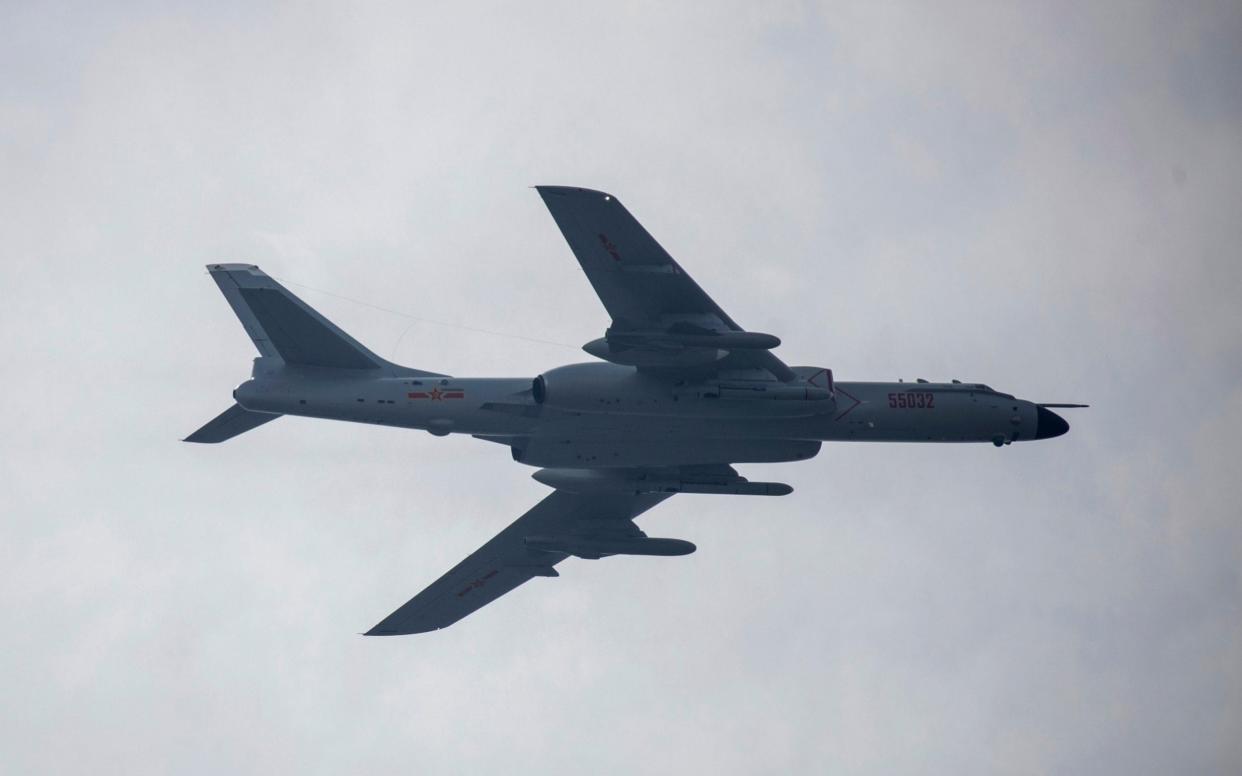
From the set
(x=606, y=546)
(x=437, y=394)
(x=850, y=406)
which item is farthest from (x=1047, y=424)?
(x=437, y=394)

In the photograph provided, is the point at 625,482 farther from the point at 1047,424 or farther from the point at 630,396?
the point at 1047,424

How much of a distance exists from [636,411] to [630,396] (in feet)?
1.54

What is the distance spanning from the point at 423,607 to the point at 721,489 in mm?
10976

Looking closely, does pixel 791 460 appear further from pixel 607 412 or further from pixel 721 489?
pixel 607 412

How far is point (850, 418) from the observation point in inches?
1598

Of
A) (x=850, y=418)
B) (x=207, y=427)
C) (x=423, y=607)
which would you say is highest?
(x=850, y=418)

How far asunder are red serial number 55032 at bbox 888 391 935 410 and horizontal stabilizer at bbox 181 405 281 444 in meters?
16.6

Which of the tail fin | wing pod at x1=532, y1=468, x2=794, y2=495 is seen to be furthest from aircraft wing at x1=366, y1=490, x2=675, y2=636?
the tail fin

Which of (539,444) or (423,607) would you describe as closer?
(539,444)

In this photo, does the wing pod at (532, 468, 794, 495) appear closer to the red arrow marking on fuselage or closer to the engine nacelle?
the red arrow marking on fuselage

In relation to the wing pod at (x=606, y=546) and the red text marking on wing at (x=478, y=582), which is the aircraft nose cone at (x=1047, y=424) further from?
the red text marking on wing at (x=478, y=582)

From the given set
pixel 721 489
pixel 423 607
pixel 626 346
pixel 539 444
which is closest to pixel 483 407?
pixel 539 444

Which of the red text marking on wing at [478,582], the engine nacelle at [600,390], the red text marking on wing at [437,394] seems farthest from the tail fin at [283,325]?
the red text marking on wing at [478,582]

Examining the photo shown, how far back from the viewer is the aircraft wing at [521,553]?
46188mm
